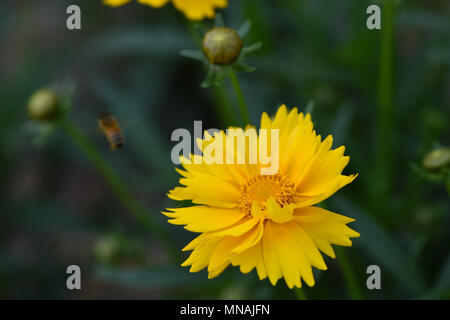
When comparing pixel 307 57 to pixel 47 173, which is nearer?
pixel 307 57

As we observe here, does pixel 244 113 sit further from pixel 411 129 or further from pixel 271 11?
pixel 271 11

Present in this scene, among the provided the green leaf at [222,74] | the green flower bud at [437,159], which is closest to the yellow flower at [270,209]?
the green leaf at [222,74]

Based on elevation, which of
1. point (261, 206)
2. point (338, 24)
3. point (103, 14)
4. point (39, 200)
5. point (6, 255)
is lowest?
point (261, 206)

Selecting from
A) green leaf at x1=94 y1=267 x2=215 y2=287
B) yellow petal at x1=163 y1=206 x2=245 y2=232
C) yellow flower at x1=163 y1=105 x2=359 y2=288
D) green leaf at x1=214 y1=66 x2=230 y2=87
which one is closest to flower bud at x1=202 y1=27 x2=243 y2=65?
green leaf at x1=214 y1=66 x2=230 y2=87

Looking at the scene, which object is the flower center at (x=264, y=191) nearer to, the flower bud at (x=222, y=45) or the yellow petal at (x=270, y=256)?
the yellow petal at (x=270, y=256)

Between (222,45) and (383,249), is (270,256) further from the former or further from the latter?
(383,249)

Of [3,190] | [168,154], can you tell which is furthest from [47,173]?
[168,154]
